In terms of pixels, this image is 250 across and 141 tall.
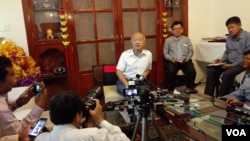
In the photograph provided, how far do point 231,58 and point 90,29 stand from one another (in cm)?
202

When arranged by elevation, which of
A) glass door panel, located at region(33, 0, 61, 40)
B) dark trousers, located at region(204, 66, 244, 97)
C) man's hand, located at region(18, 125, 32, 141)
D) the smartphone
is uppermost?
glass door panel, located at region(33, 0, 61, 40)

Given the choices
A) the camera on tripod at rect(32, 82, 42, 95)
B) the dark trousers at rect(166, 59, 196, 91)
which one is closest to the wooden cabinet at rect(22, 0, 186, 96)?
the dark trousers at rect(166, 59, 196, 91)

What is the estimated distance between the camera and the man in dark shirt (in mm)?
2934

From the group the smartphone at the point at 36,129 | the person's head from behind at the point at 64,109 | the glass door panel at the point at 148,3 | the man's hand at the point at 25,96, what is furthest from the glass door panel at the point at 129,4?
the person's head from behind at the point at 64,109

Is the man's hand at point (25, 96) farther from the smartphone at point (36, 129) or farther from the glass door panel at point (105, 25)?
the glass door panel at point (105, 25)

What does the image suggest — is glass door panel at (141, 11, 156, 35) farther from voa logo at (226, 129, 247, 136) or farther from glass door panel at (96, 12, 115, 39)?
voa logo at (226, 129, 247, 136)

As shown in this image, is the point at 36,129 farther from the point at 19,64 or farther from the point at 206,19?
the point at 206,19

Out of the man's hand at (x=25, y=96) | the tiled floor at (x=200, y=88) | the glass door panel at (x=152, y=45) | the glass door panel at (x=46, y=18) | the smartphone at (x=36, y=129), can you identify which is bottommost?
the tiled floor at (x=200, y=88)

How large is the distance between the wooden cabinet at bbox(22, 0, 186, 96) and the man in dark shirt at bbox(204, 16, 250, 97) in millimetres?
910

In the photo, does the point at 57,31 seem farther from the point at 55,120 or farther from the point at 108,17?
the point at 55,120

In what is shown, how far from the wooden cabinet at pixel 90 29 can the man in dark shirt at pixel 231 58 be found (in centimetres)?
91

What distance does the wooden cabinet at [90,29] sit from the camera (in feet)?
10.4

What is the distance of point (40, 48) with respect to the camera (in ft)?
10.4

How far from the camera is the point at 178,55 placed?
3564mm
